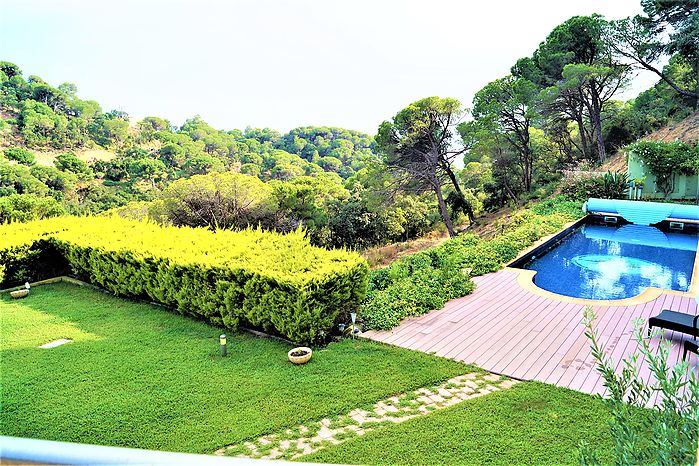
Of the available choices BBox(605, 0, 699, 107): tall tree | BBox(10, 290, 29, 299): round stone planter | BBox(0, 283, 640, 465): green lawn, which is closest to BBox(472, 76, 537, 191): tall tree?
BBox(605, 0, 699, 107): tall tree

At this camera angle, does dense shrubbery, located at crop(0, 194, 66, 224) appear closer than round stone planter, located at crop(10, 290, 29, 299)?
No

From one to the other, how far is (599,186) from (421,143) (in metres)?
7.32

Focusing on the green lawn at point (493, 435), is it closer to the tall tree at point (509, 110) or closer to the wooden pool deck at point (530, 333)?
the wooden pool deck at point (530, 333)

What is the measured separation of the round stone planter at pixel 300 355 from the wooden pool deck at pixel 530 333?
3.12 ft

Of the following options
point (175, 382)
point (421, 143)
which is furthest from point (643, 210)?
point (175, 382)

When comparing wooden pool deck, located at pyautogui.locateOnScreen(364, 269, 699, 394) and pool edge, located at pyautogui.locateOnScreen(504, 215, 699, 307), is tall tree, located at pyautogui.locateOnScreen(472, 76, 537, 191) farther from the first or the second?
wooden pool deck, located at pyautogui.locateOnScreen(364, 269, 699, 394)

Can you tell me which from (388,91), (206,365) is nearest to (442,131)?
(206,365)

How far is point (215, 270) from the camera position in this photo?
6.02 meters

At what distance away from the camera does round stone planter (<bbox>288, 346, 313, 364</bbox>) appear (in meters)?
4.84

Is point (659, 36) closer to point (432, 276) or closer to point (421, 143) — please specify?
point (421, 143)

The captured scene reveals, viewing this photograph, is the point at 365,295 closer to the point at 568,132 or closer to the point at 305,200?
the point at 305,200

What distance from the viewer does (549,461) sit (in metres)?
3.16

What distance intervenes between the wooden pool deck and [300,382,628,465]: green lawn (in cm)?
55

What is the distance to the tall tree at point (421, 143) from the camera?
1766 centimetres
